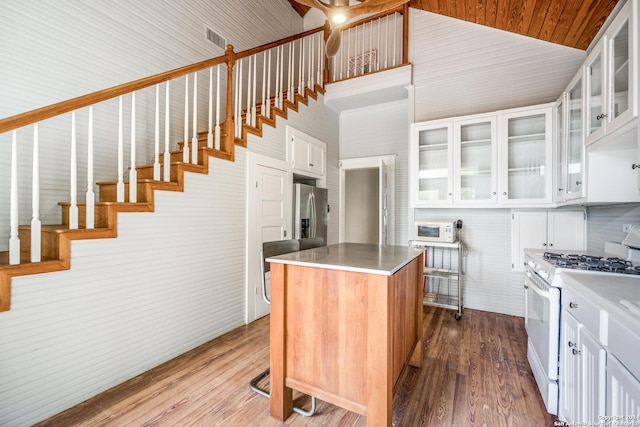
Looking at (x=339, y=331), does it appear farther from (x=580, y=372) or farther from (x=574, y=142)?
(x=574, y=142)

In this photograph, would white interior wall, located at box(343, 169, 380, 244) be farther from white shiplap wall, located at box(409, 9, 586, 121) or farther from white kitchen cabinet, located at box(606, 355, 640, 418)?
white kitchen cabinet, located at box(606, 355, 640, 418)

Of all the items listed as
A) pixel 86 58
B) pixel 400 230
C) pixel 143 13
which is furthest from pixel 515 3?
pixel 86 58

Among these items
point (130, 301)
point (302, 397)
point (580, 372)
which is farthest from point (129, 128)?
point (580, 372)

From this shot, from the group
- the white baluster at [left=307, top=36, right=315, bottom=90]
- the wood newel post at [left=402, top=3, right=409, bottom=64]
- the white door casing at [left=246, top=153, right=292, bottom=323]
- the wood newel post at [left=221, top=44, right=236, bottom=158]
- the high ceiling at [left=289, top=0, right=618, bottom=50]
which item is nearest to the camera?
the high ceiling at [left=289, top=0, right=618, bottom=50]

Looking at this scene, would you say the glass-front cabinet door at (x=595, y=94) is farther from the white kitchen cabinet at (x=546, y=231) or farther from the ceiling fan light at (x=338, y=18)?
the ceiling fan light at (x=338, y=18)

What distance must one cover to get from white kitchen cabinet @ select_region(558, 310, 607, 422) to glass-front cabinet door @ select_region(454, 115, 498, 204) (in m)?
1.96

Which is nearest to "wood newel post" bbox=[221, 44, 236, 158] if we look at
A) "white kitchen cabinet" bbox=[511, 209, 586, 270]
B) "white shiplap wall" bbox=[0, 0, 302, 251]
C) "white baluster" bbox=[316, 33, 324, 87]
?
"white shiplap wall" bbox=[0, 0, 302, 251]

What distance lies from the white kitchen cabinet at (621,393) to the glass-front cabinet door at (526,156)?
2457 mm

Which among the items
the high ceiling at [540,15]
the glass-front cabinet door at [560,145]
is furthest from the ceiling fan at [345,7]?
the glass-front cabinet door at [560,145]

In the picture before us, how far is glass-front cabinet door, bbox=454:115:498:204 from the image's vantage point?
3.36 meters

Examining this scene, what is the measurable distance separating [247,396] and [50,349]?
49.3 inches

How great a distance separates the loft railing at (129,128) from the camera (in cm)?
182

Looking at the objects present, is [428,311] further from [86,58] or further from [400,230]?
[86,58]

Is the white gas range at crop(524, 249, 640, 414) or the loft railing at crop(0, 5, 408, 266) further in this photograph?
the loft railing at crop(0, 5, 408, 266)
